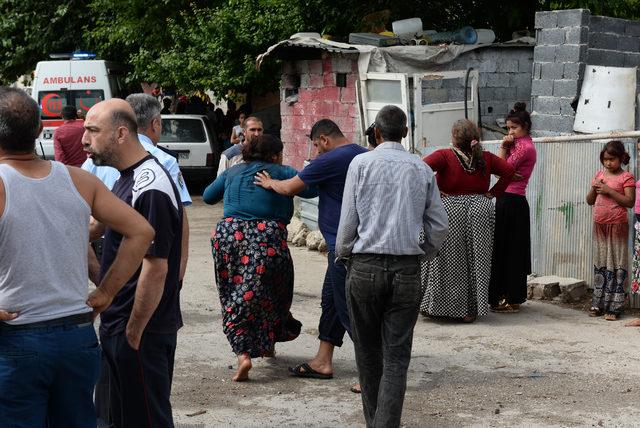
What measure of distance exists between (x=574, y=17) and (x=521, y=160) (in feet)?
10.8

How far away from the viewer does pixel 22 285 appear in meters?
3.79

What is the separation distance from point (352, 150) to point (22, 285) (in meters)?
3.46

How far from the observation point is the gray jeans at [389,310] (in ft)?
18.2

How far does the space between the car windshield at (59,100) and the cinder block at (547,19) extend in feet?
39.4

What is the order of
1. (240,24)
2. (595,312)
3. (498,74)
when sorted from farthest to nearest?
(240,24) → (498,74) → (595,312)

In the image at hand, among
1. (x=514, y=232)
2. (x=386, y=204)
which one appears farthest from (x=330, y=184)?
(x=514, y=232)

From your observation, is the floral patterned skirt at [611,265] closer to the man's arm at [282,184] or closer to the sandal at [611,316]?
the sandal at [611,316]

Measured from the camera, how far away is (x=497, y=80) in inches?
564

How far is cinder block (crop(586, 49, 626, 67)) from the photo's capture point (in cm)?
1220

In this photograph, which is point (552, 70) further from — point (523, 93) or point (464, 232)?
point (464, 232)

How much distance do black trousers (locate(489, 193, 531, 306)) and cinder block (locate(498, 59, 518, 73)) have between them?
524 centimetres

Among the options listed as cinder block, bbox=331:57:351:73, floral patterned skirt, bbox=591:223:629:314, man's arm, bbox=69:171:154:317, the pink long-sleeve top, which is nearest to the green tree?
cinder block, bbox=331:57:351:73

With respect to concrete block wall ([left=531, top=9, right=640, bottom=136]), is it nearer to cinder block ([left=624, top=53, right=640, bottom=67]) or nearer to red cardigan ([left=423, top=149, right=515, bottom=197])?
cinder block ([left=624, top=53, right=640, bottom=67])

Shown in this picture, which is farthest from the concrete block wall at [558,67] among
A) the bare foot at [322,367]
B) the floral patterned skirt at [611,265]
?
the bare foot at [322,367]
